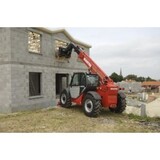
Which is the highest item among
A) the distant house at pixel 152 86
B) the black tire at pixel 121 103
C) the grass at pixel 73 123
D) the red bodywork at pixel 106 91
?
the red bodywork at pixel 106 91

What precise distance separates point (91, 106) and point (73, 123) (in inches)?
57.3

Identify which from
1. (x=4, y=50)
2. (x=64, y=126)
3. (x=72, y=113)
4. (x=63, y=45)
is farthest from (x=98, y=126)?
(x=63, y=45)

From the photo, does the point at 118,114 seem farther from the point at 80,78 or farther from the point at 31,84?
the point at 31,84

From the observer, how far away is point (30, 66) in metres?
12.6

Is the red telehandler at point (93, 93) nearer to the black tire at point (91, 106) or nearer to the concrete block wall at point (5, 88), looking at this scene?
the black tire at point (91, 106)

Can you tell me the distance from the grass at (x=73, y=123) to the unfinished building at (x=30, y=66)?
145 centimetres

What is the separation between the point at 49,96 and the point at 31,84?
1608mm

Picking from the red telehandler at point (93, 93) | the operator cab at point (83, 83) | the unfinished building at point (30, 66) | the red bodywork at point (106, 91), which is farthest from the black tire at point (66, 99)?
the unfinished building at point (30, 66)

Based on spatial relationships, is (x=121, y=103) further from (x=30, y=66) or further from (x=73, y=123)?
(x=30, y=66)

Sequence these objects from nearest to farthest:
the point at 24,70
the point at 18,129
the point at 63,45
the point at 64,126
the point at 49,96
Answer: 1. the point at 18,129
2. the point at 64,126
3. the point at 24,70
4. the point at 49,96
5. the point at 63,45

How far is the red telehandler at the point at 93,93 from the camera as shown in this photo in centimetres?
1011

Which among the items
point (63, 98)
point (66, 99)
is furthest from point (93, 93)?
point (63, 98)

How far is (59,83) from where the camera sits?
677 inches

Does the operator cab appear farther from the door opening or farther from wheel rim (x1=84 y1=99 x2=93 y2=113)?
the door opening
